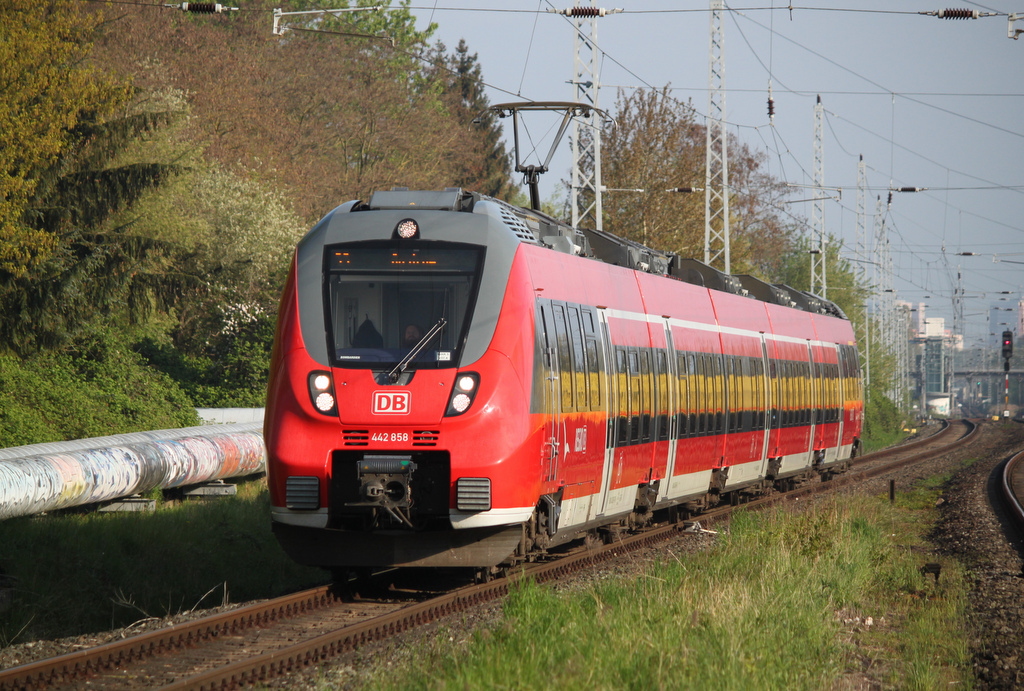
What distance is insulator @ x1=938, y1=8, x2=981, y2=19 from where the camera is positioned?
2027 cm

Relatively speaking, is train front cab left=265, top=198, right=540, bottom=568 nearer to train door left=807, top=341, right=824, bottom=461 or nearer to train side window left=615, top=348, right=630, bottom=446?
train side window left=615, top=348, right=630, bottom=446

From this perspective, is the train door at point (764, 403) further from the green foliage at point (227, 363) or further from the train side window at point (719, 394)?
the green foliage at point (227, 363)

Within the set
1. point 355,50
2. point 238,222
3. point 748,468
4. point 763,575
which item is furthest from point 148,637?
point 355,50

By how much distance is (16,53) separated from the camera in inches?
836

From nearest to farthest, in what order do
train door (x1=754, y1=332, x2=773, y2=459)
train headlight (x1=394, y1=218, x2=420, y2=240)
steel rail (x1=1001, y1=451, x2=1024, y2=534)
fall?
1. train headlight (x1=394, y1=218, x2=420, y2=240)
2. steel rail (x1=1001, y1=451, x2=1024, y2=534)
3. train door (x1=754, y1=332, x2=773, y2=459)

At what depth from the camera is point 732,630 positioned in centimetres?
819

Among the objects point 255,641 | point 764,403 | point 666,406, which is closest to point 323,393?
point 255,641

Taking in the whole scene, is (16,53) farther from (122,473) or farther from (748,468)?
(748,468)

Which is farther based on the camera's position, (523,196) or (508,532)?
(523,196)

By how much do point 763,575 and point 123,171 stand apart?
18.1 metres

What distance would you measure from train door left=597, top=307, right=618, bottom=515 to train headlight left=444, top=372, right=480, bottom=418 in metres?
3.20

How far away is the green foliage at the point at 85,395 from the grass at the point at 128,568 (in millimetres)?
8470

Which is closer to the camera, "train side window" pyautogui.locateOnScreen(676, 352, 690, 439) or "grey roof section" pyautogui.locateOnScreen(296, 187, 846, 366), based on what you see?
"grey roof section" pyautogui.locateOnScreen(296, 187, 846, 366)

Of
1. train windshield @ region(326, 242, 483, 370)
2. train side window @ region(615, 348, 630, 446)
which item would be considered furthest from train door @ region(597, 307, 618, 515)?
train windshield @ region(326, 242, 483, 370)
